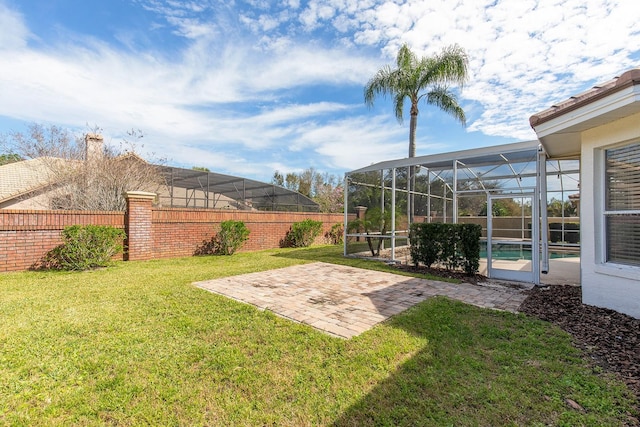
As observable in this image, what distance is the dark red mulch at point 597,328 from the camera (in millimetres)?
2871

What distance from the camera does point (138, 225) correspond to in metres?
8.78

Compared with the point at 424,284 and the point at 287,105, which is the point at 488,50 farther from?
the point at 287,105

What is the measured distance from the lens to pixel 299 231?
13820 millimetres

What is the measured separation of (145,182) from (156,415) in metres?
11.4

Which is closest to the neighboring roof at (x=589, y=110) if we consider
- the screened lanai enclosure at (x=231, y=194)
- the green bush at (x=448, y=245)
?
the green bush at (x=448, y=245)

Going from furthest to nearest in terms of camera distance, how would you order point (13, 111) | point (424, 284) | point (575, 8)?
point (13, 111) < point (424, 284) < point (575, 8)

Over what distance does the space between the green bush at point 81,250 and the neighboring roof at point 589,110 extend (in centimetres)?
984

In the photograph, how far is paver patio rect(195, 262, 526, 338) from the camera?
4.18 meters

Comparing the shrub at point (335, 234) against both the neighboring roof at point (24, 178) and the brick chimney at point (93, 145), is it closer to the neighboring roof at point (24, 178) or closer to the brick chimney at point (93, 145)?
the brick chimney at point (93, 145)

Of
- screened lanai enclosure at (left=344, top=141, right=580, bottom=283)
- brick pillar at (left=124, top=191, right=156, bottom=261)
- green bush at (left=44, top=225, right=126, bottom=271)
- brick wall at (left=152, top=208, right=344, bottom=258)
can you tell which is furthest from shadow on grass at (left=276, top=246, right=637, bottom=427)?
brick wall at (left=152, top=208, right=344, bottom=258)

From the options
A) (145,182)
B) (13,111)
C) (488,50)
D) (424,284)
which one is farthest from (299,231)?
(13,111)

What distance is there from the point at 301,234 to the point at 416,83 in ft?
30.0

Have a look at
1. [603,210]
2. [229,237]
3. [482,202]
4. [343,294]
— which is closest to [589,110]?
[603,210]

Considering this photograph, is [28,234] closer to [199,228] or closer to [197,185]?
[199,228]
